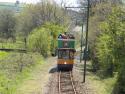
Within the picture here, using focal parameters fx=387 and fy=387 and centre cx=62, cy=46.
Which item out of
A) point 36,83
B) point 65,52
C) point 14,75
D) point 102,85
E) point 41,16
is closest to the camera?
point 102,85

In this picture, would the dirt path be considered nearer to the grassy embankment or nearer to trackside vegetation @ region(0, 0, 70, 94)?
the grassy embankment

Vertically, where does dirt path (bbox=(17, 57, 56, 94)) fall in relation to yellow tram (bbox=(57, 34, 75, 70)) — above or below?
below

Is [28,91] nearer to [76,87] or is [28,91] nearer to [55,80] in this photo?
[76,87]

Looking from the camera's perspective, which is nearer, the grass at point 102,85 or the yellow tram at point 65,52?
the grass at point 102,85

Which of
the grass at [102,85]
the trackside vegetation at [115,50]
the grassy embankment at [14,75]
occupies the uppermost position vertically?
the trackside vegetation at [115,50]

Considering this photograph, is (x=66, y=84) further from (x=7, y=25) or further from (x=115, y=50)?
(x=7, y=25)

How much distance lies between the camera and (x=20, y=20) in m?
115

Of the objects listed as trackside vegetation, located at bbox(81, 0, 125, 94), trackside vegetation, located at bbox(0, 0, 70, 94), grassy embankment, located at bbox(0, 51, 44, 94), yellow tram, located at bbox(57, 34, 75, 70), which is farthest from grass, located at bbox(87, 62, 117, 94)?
trackside vegetation, located at bbox(0, 0, 70, 94)

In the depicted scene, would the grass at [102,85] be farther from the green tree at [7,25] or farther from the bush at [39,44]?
the green tree at [7,25]

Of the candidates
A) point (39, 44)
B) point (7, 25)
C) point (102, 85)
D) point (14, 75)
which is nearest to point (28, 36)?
point (39, 44)

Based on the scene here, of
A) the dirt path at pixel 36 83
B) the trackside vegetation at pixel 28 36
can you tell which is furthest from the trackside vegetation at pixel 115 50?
the trackside vegetation at pixel 28 36

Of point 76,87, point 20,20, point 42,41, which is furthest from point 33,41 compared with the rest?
point 20,20

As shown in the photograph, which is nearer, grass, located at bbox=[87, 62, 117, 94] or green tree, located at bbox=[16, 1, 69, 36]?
grass, located at bbox=[87, 62, 117, 94]

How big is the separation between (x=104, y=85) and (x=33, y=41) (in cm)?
3477
